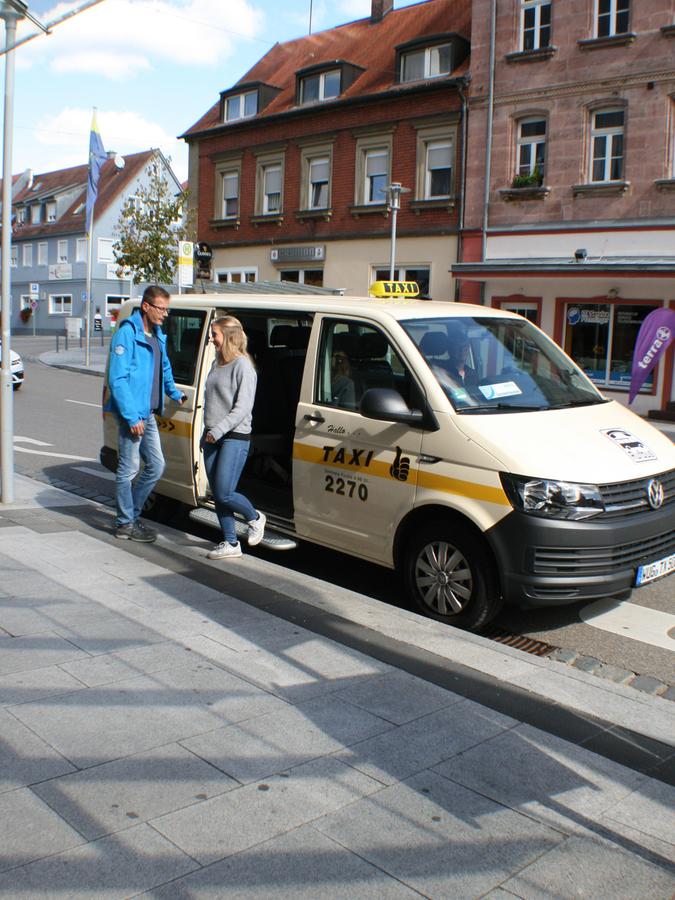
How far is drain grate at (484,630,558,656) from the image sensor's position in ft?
17.0

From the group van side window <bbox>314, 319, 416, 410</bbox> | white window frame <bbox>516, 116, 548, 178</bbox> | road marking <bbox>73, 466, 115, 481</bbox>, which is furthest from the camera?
white window frame <bbox>516, 116, 548, 178</bbox>

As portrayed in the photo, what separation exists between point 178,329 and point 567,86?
18.3m

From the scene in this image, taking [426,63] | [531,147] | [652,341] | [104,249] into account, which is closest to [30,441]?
[652,341]

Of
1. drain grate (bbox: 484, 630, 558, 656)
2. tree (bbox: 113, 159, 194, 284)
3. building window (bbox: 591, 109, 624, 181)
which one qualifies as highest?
building window (bbox: 591, 109, 624, 181)

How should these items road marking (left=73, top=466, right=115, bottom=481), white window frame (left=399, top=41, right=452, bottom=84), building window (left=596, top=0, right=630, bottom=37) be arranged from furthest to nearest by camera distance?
1. white window frame (left=399, top=41, right=452, bottom=84)
2. building window (left=596, top=0, right=630, bottom=37)
3. road marking (left=73, top=466, right=115, bottom=481)

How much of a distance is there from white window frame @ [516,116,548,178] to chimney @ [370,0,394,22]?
10605 millimetres

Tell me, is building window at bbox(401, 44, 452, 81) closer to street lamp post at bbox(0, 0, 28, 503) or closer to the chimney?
the chimney

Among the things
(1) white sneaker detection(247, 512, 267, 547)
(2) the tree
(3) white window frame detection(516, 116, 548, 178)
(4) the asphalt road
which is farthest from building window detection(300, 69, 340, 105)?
(1) white sneaker detection(247, 512, 267, 547)

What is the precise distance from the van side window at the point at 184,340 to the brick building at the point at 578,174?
1532cm

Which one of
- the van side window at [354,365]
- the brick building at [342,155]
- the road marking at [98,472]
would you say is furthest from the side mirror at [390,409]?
the brick building at [342,155]

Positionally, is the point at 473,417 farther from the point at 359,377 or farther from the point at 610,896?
the point at 610,896

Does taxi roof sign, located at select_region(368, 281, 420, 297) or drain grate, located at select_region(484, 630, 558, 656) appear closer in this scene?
drain grate, located at select_region(484, 630, 558, 656)

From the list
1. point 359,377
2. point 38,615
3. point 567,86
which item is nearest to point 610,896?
point 38,615

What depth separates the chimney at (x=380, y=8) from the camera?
1245 inches
